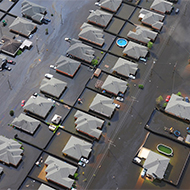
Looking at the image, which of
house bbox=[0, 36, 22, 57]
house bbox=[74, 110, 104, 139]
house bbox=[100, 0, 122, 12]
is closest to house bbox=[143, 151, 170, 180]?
house bbox=[74, 110, 104, 139]

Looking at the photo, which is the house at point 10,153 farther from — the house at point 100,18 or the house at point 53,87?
the house at point 100,18

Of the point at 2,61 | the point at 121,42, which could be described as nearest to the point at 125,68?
the point at 121,42

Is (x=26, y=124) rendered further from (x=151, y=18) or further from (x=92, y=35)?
(x=151, y=18)

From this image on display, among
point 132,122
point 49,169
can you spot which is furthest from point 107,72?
point 49,169

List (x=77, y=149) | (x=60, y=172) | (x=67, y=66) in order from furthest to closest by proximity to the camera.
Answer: (x=67, y=66)
(x=77, y=149)
(x=60, y=172)

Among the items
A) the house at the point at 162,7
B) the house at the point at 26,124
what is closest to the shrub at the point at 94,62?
the house at the point at 26,124

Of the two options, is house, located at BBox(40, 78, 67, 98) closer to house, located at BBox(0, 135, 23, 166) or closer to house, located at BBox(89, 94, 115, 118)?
house, located at BBox(89, 94, 115, 118)

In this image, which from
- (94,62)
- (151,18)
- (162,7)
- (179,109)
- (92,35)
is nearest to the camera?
(179,109)
